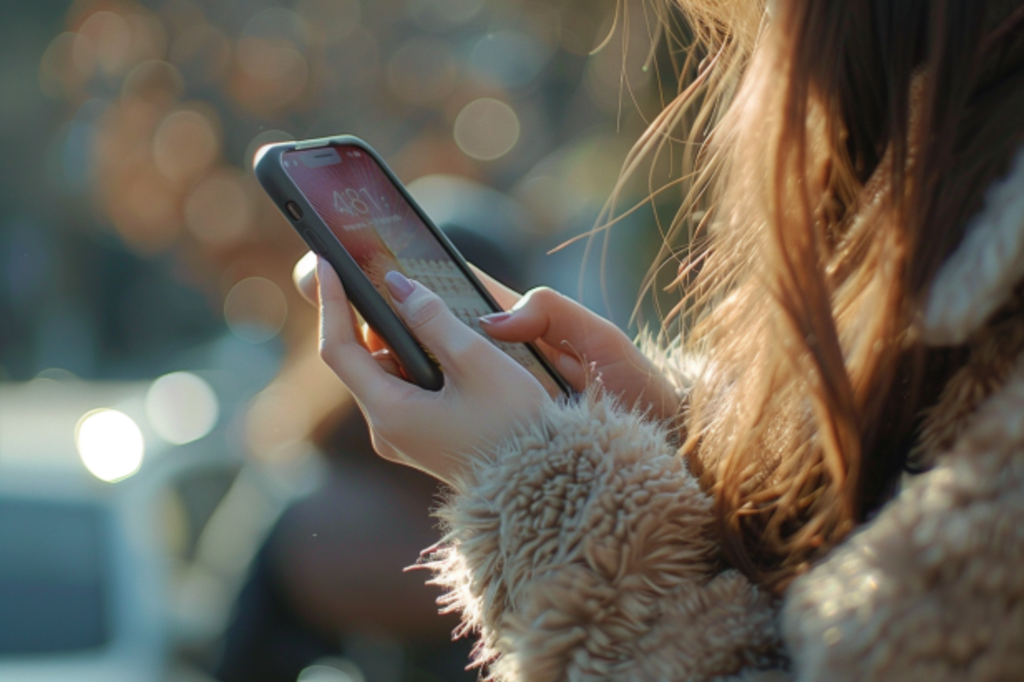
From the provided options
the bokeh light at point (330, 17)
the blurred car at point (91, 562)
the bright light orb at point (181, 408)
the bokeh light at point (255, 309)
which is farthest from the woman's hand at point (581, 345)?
the bokeh light at point (330, 17)

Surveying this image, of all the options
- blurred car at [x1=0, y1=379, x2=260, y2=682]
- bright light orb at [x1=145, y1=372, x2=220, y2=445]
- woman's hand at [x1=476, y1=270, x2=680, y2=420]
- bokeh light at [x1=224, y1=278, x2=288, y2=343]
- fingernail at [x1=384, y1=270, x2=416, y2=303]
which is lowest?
bokeh light at [x1=224, y1=278, x2=288, y2=343]

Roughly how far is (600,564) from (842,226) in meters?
0.57

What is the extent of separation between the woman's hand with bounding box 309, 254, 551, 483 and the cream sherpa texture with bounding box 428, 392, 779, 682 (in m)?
0.09

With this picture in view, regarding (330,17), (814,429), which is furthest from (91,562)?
(330,17)

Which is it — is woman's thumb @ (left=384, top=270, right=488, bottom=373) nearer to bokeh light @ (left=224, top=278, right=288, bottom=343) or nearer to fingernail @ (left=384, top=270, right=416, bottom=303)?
fingernail @ (left=384, top=270, right=416, bottom=303)

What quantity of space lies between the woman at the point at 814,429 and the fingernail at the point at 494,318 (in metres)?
0.22

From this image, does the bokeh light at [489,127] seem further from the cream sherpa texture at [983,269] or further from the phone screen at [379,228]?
the cream sherpa texture at [983,269]

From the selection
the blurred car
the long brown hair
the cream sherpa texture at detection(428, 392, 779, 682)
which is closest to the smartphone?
the cream sherpa texture at detection(428, 392, 779, 682)

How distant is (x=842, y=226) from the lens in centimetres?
117

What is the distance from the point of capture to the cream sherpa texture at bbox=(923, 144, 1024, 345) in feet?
2.51

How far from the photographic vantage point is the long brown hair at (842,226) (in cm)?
91

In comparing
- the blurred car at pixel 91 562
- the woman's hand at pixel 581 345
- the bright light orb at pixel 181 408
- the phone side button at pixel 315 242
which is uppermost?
the phone side button at pixel 315 242

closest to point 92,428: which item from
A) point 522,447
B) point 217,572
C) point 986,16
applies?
point 217,572

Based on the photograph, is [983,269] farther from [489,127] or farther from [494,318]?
[489,127]
